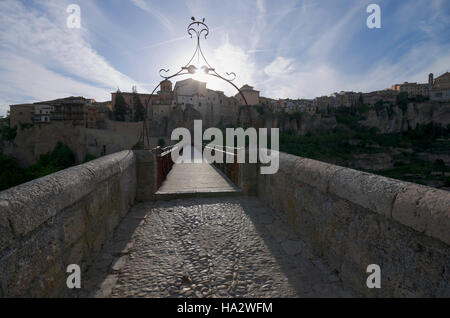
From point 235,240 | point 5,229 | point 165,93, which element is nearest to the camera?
point 5,229

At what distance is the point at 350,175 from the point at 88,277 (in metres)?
2.58

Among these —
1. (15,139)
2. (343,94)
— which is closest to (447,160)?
→ (343,94)

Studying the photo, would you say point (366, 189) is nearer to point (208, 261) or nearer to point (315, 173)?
point (315, 173)

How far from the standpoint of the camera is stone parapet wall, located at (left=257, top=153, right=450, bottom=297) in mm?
1334

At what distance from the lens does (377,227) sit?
178cm

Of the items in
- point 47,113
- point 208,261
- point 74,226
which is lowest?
point 208,261

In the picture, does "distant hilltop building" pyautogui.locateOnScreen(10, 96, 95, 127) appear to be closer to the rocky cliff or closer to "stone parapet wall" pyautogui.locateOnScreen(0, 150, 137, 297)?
"stone parapet wall" pyautogui.locateOnScreen(0, 150, 137, 297)

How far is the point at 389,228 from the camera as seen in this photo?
1.67 metres

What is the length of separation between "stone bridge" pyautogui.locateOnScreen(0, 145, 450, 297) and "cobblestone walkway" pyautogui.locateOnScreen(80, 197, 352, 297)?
12mm

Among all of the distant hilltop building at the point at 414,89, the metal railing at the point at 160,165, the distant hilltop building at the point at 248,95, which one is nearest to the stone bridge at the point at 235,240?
Result: the metal railing at the point at 160,165

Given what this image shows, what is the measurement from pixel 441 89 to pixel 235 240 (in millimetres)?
109098

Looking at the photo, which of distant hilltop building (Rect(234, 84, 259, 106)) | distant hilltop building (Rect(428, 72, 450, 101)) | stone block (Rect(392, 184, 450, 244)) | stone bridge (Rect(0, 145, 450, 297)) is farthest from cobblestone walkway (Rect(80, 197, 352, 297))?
distant hilltop building (Rect(428, 72, 450, 101))

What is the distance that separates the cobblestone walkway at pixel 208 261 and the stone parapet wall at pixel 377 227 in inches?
10.4

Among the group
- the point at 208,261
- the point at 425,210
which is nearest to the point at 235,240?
the point at 208,261
